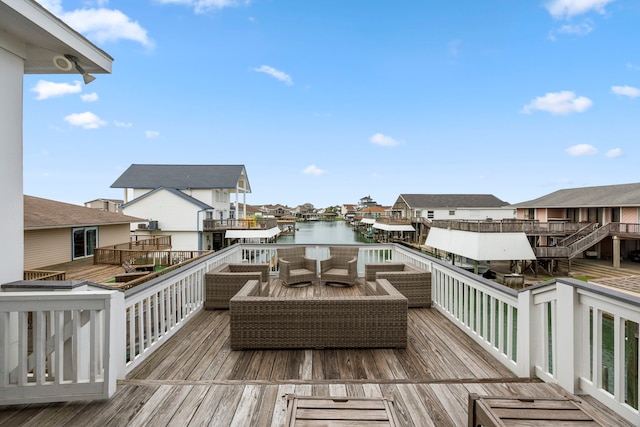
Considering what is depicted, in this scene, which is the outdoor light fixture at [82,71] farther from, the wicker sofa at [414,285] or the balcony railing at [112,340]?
the wicker sofa at [414,285]

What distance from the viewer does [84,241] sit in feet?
46.0

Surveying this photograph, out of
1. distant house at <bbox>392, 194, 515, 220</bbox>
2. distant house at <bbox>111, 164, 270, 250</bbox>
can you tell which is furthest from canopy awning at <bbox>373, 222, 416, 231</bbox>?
distant house at <bbox>111, 164, 270, 250</bbox>

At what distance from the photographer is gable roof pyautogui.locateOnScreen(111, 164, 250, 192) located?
82.0 feet

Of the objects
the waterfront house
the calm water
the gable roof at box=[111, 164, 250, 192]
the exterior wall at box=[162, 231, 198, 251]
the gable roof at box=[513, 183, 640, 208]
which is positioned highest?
the gable roof at box=[111, 164, 250, 192]

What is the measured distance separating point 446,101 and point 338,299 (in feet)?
68.3

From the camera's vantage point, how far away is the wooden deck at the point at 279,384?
1.86 meters

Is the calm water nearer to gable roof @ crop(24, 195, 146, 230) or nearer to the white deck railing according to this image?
gable roof @ crop(24, 195, 146, 230)

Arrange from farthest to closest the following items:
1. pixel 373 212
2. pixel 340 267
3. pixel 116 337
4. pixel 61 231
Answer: pixel 373 212, pixel 61 231, pixel 340 267, pixel 116 337

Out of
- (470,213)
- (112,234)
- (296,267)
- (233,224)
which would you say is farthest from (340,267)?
(470,213)

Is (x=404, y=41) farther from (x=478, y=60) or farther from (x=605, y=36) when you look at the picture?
(x=605, y=36)

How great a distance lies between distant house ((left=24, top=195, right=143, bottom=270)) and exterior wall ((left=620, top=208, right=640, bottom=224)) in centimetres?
2941

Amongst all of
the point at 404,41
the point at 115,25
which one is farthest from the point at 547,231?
the point at 115,25

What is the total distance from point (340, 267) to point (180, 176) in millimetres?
24112

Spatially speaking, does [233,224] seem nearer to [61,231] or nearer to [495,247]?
[61,231]
